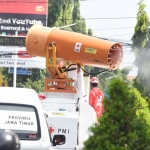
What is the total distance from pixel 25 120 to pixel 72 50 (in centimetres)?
423

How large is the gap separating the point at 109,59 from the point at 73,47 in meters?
0.76

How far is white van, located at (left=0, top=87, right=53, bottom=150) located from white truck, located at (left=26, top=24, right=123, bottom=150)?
8.96ft

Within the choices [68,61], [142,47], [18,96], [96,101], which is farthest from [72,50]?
[142,47]

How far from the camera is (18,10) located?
4334 centimetres

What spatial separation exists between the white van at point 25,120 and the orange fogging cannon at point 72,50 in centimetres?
369

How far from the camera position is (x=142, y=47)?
18016 millimetres

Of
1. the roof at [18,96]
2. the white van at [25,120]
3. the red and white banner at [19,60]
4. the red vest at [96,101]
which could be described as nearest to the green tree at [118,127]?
the white van at [25,120]

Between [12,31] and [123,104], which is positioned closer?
[123,104]

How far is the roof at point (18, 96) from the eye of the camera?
10016 millimetres

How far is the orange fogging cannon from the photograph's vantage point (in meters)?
13.7

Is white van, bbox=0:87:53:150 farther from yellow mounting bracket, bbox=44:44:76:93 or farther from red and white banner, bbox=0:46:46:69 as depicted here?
red and white banner, bbox=0:46:46:69

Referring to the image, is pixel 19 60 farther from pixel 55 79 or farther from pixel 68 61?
pixel 55 79

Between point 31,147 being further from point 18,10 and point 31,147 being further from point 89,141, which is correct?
point 18,10

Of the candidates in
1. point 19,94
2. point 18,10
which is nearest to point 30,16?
point 18,10
